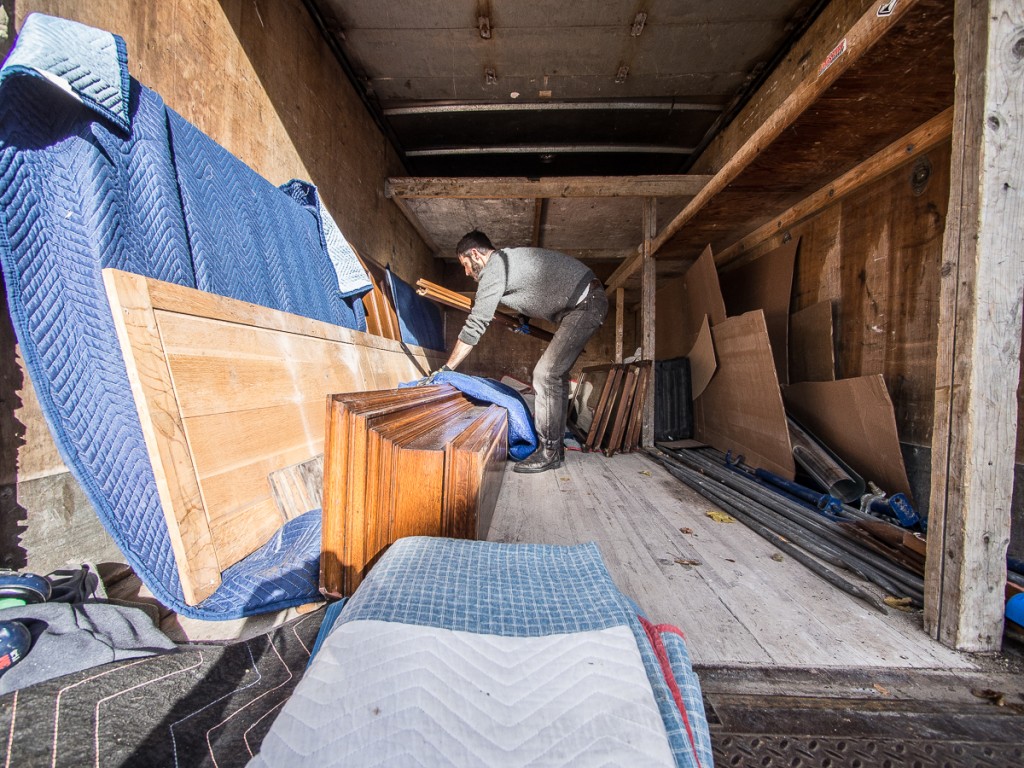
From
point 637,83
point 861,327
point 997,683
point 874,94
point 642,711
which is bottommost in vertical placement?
point 997,683

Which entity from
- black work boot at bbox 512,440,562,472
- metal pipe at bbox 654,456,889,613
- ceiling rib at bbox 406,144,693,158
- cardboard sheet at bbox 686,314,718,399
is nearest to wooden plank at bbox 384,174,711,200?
ceiling rib at bbox 406,144,693,158

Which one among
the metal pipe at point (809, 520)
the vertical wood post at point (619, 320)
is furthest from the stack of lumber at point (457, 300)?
the vertical wood post at point (619, 320)

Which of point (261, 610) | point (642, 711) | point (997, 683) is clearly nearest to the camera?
point (642, 711)

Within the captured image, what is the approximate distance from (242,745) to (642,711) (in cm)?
73

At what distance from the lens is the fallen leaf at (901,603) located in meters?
1.12

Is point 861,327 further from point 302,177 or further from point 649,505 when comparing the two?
point 302,177

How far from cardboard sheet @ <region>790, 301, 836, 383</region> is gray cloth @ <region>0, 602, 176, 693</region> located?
11.7 feet

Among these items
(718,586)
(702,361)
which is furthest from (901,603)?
(702,361)

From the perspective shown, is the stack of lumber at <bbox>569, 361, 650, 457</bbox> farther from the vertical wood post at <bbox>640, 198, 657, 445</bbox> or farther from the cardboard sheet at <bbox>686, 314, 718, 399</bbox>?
the cardboard sheet at <bbox>686, 314, 718, 399</bbox>

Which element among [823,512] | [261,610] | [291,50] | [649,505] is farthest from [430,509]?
[291,50]

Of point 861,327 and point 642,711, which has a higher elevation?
point 861,327

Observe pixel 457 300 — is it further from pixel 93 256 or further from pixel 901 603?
pixel 901 603

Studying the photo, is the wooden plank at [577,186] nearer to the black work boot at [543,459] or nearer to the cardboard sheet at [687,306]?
the cardboard sheet at [687,306]

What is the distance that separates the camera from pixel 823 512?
1.87m
